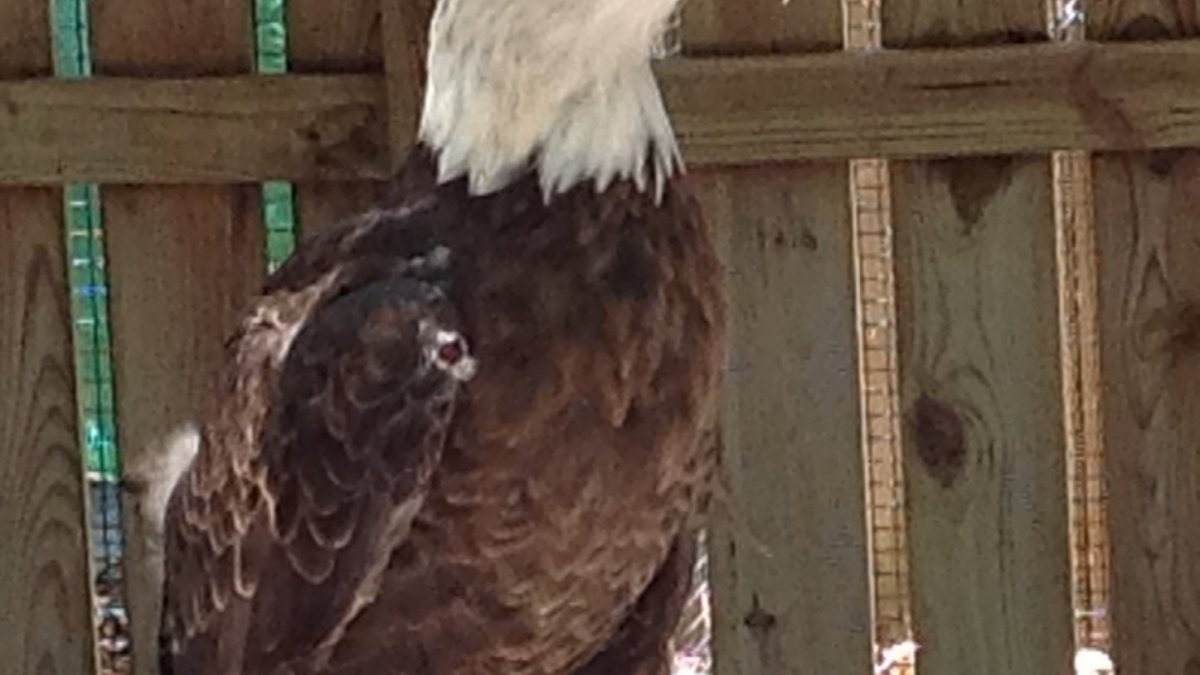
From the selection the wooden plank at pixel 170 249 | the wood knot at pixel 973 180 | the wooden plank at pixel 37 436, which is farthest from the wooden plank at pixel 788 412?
the wooden plank at pixel 37 436

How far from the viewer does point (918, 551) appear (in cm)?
450

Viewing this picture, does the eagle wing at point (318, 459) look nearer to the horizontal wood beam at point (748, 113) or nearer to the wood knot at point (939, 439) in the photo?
the horizontal wood beam at point (748, 113)

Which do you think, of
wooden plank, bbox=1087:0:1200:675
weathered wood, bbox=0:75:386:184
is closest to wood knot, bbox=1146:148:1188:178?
wooden plank, bbox=1087:0:1200:675

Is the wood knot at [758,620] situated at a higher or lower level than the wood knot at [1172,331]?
lower

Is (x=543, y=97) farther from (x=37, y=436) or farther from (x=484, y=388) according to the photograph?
(x=37, y=436)

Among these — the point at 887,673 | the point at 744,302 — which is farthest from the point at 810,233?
the point at 887,673

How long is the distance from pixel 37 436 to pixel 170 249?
0.36 m

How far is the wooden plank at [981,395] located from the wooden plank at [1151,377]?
8 cm

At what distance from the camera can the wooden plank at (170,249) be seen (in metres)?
4.40

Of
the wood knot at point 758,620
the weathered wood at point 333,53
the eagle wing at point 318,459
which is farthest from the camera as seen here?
the wood knot at point 758,620

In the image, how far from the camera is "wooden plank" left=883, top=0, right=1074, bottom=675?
14.3 ft

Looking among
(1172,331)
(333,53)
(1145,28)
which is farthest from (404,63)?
(1172,331)

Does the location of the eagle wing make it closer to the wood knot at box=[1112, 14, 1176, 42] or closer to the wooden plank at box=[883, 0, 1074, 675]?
the wooden plank at box=[883, 0, 1074, 675]

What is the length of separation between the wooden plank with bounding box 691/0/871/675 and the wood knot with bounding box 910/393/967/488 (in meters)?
0.09
